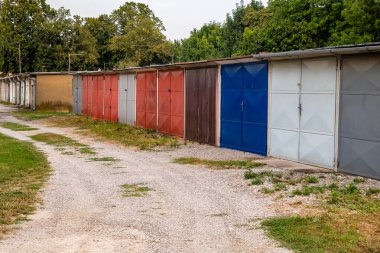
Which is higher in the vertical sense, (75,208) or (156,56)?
(156,56)

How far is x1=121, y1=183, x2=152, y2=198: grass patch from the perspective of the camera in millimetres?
11289

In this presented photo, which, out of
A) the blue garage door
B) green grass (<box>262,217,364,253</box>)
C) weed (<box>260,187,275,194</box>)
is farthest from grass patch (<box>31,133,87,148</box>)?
green grass (<box>262,217,364,253</box>)

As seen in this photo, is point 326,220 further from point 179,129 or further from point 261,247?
point 179,129

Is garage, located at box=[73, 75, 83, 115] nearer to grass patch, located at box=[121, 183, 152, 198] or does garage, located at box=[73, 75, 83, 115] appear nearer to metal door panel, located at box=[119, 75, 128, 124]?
metal door panel, located at box=[119, 75, 128, 124]

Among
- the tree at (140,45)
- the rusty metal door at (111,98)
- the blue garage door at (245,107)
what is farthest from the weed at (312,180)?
the tree at (140,45)

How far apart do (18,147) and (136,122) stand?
9531mm

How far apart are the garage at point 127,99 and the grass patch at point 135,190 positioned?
16.2 metres

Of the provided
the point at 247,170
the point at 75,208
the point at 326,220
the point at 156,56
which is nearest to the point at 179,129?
the point at 247,170

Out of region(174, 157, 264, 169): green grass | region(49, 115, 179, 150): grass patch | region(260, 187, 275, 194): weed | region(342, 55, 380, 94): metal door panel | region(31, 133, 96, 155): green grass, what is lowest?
region(260, 187, 275, 194): weed

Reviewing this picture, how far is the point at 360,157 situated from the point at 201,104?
9.30 metres

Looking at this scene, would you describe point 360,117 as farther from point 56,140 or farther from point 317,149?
point 56,140

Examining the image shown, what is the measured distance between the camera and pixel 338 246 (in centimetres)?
732

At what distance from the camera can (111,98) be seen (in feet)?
104

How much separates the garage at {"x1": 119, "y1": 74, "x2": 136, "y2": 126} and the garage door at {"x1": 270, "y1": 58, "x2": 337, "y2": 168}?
13.1 meters
